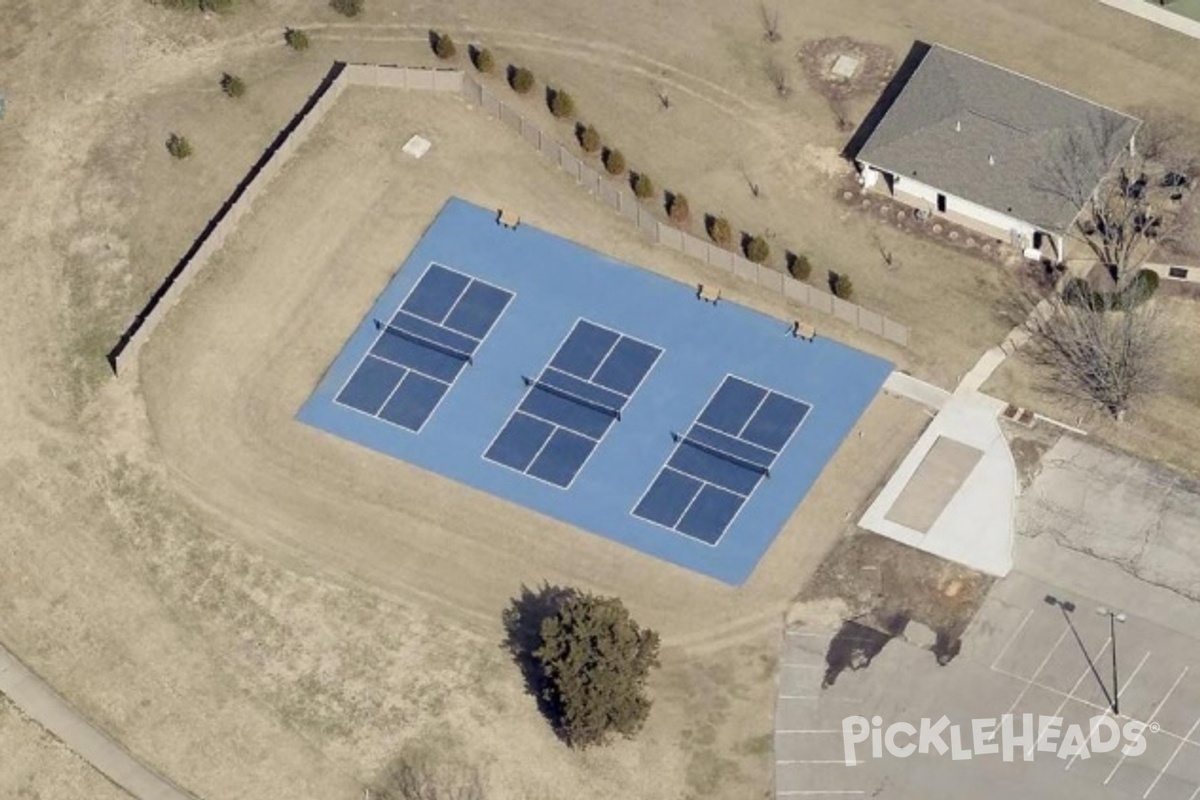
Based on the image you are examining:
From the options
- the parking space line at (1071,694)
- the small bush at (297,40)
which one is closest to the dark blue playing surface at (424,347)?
the small bush at (297,40)

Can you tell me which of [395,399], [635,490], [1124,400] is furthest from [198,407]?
[1124,400]

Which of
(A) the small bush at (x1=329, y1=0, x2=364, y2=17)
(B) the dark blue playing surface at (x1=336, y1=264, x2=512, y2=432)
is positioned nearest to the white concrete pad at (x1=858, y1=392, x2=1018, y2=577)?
(B) the dark blue playing surface at (x1=336, y1=264, x2=512, y2=432)

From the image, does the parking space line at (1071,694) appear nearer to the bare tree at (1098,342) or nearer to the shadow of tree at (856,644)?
the shadow of tree at (856,644)

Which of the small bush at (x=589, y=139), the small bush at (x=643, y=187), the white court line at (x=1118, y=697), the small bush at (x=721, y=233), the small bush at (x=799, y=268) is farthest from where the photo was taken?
the small bush at (x=589, y=139)

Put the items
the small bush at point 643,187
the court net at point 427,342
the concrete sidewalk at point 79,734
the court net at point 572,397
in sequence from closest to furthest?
the concrete sidewalk at point 79,734 < the court net at point 572,397 < the court net at point 427,342 < the small bush at point 643,187

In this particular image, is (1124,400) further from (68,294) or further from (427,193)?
(68,294)

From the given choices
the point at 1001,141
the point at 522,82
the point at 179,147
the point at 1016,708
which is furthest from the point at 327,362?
the point at 1016,708

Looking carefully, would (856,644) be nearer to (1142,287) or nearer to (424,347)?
(1142,287)

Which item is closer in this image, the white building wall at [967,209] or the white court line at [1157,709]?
the white court line at [1157,709]
